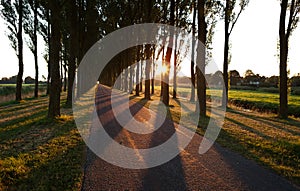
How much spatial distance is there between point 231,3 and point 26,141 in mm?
19921

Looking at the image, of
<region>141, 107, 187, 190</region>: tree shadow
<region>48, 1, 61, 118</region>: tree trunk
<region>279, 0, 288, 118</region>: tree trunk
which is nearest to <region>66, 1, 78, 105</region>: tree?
<region>48, 1, 61, 118</region>: tree trunk

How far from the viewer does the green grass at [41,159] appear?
14.1 ft

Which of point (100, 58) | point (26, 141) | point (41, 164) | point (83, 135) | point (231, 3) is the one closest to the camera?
point (41, 164)

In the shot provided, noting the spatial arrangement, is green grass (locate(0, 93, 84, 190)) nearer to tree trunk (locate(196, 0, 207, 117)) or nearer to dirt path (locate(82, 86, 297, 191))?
dirt path (locate(82, 86, 297, 191))

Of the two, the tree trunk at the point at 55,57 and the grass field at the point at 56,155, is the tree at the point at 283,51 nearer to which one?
the grass field at the point at 56,155

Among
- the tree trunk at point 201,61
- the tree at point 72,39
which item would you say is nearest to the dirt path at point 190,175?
the tree trunk at point 201,61

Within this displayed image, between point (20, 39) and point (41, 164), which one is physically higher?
point (20, 39)

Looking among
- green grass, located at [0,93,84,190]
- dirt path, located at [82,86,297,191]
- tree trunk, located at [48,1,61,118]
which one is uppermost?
tree trunk, located at [48,1,61,118]

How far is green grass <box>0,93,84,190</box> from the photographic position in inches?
169

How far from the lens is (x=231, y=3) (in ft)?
67.5

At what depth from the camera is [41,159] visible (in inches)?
219

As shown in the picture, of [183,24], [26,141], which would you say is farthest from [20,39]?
[26,141]

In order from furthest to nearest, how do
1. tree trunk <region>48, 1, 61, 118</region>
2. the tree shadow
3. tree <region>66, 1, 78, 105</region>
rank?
tree <region>66, 1, 78, 105</region>, tree trunk <region>48, 1, 61, 118</region>, the tree shadow

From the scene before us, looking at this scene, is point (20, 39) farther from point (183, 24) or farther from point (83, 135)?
point (83, 135)
